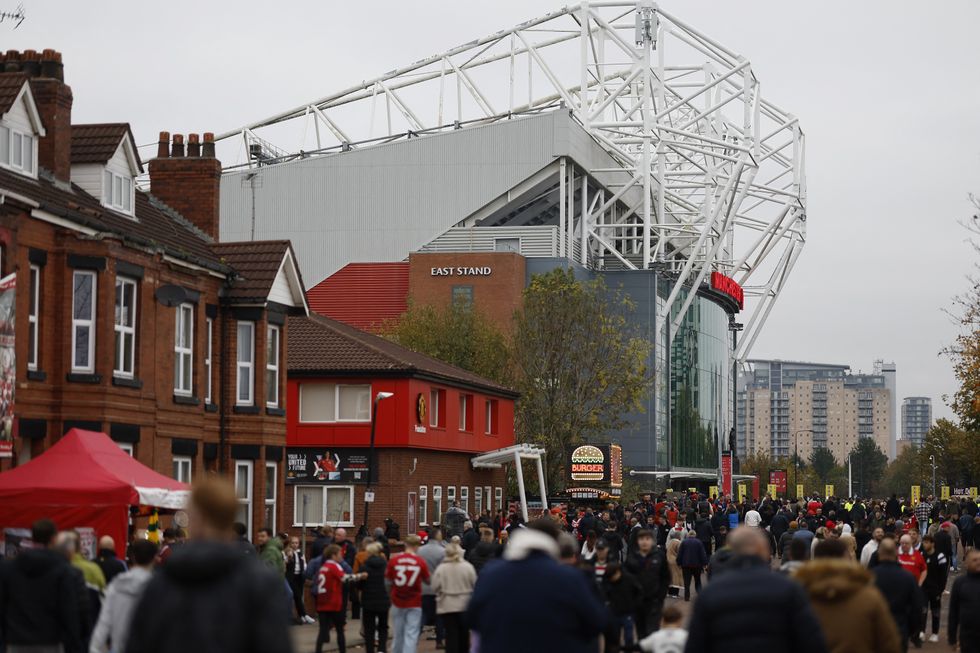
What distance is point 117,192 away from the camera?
32844mm

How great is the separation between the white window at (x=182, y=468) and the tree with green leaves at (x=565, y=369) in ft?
112

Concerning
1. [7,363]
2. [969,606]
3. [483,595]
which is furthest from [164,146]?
[483,595]

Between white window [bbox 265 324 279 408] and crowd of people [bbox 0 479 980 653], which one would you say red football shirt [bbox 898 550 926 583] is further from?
white window [bbox 265 324 279 408]

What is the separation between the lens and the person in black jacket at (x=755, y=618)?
8.11m

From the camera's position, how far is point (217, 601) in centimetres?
589

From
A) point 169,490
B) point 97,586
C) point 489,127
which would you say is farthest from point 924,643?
point 489,127

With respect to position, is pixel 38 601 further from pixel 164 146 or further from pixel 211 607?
pixel 164 146

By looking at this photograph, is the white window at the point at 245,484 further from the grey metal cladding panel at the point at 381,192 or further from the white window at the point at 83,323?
the grey metal cladding panel at the point at 381,192

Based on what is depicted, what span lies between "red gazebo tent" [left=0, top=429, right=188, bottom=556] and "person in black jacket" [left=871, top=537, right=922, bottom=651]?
1094 cm

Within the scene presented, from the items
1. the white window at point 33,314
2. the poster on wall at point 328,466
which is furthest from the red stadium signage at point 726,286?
the white window at point 33,314

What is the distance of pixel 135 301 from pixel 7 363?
239 inches

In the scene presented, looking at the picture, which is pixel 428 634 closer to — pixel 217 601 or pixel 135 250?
pixel 135 250

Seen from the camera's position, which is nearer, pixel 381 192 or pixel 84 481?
pixel 84 481

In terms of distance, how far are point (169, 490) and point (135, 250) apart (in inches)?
291
